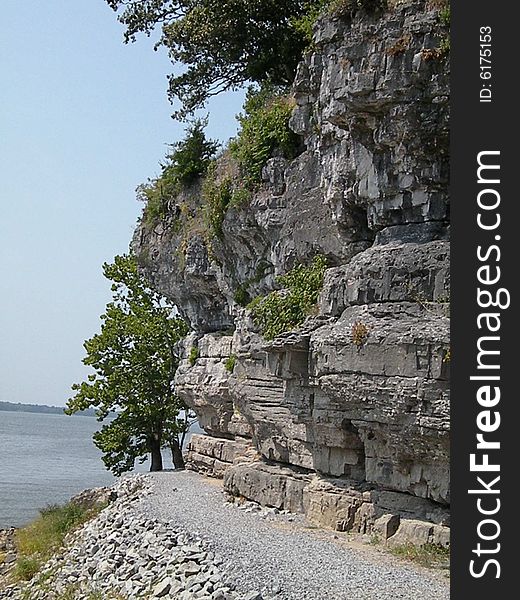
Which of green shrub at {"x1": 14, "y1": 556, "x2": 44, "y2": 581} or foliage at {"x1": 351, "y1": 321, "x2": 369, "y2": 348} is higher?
foliage at {"x1": 351, "y1": 321, "x2": 369, "y2": 348}

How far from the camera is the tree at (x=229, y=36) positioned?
24.5m

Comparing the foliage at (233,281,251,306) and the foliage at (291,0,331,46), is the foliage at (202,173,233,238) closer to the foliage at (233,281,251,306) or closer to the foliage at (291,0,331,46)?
the foliage at (233,281,251,306)

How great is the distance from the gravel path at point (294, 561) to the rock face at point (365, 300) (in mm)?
1000

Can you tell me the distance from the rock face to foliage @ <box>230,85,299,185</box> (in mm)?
909

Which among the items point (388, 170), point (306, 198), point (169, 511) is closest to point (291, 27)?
point (306, 198)

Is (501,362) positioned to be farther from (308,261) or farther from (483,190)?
(308,261)

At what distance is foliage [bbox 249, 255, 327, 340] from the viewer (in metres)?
18.9

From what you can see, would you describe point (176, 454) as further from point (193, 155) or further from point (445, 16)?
point (445, 16)

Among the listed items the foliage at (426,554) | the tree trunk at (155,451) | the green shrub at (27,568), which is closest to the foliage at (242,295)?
the green shrub at (27,568)

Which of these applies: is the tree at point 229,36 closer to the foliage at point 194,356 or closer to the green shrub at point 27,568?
the foliage at point 194,356

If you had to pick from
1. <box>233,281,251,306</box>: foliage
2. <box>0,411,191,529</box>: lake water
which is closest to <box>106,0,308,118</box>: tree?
<box>233,281,251,306</box>: foliage

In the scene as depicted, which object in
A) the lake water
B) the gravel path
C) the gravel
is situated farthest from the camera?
the lake water

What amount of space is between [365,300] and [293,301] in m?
3.78

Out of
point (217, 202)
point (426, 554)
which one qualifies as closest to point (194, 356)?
point (217, 202)
